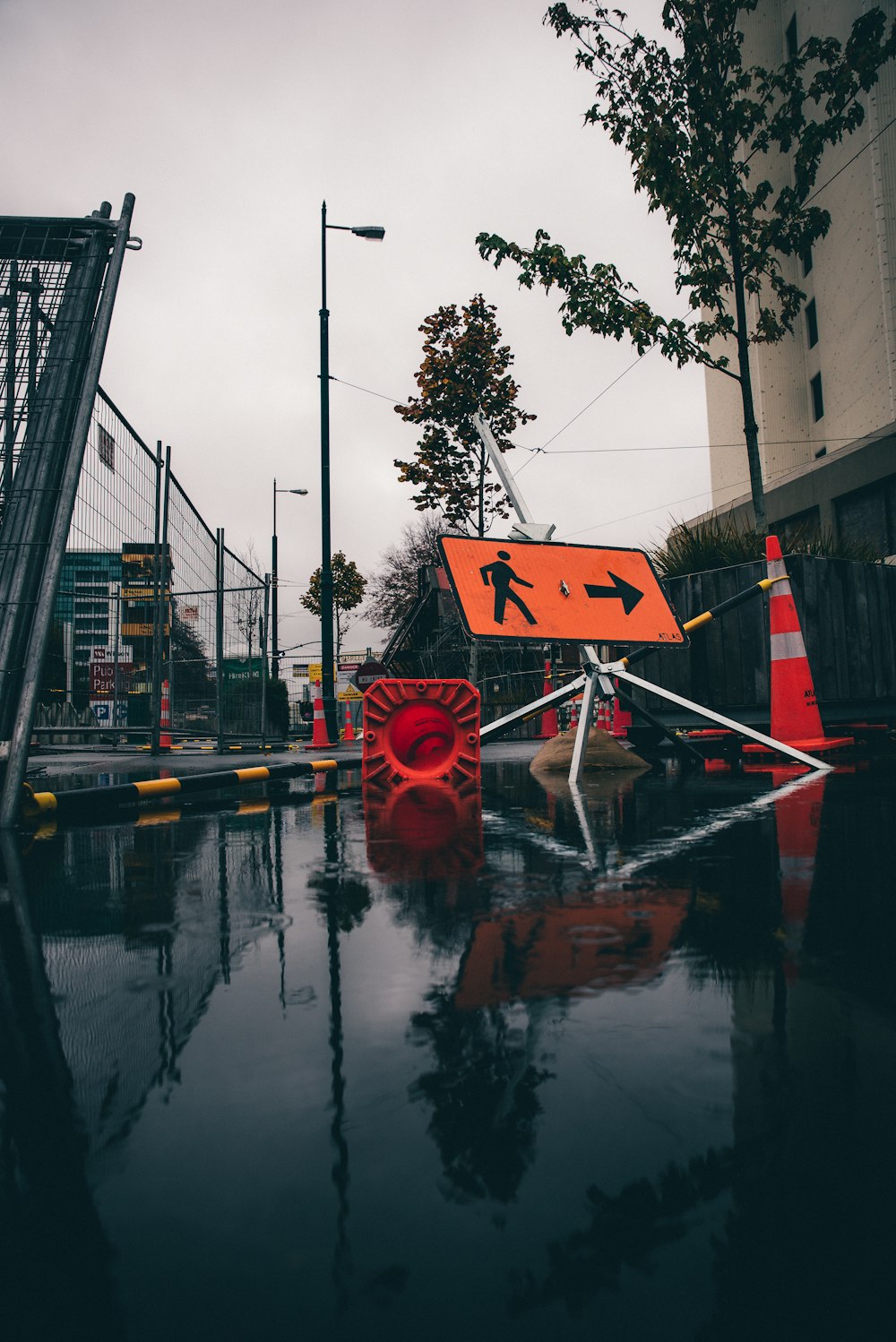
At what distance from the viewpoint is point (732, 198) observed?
1399 cm

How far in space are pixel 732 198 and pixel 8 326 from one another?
11.8 m

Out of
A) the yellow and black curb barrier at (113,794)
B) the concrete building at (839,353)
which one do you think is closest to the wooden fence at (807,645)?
the yellow and black curb barrier at (113,794)

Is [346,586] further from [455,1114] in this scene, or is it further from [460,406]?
[455,1114]

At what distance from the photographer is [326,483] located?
19219 mm

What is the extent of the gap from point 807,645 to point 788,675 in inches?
29.6

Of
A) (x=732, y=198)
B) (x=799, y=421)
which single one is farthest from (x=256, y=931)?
(x=799, y=421)

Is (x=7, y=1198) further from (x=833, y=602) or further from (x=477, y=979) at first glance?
(x=833, y=602)

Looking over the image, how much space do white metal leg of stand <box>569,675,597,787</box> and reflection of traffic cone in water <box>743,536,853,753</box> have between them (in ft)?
6.93

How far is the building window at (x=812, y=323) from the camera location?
26125 millimetres

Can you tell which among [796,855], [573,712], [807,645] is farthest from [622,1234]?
[573,712]

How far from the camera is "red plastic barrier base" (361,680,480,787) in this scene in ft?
27.5

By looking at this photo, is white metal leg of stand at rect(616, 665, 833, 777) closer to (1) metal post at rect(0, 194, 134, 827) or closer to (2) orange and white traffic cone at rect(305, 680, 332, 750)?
(1) metal post at rect(0, 194, 134, 827)

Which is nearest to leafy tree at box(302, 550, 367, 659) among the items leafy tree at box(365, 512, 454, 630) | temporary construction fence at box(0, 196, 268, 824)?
leafy tree at box(365, 512, 454, 630)

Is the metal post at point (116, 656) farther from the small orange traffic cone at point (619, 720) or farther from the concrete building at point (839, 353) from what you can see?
the concrete building at point (839, 353)
